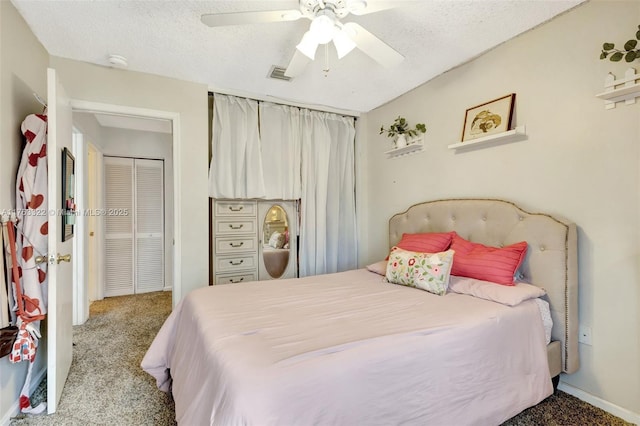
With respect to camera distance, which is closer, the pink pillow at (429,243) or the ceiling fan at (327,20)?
the ceiling fan at (327,20)

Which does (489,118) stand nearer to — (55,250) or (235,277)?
(235,277)

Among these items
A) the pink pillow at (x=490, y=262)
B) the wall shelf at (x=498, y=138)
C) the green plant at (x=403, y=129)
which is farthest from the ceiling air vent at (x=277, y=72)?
the pink pillow at (x=490, y=262)

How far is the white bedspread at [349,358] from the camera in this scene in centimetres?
101

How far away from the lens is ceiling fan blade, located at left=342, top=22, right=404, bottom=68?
1.65 meters

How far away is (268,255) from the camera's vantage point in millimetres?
3320

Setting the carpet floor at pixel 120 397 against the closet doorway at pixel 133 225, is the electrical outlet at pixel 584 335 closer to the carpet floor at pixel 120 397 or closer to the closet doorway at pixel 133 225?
the carpet floor at pixel 120 397

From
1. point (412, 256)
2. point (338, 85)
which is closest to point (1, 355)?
point (412, 256)

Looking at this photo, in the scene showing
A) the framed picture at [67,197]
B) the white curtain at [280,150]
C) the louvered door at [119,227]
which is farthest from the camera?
the louvered door at [119,227]

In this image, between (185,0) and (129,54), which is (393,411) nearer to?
(185,0)

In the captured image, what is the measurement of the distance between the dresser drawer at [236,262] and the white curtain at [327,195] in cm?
53

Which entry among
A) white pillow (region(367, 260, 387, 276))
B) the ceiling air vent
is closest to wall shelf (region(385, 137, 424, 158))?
white pillow (region(367, 260, 387, 276))

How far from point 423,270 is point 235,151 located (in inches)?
85.7

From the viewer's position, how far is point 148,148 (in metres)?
4.58

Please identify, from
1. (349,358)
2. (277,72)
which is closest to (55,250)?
(349,358)
